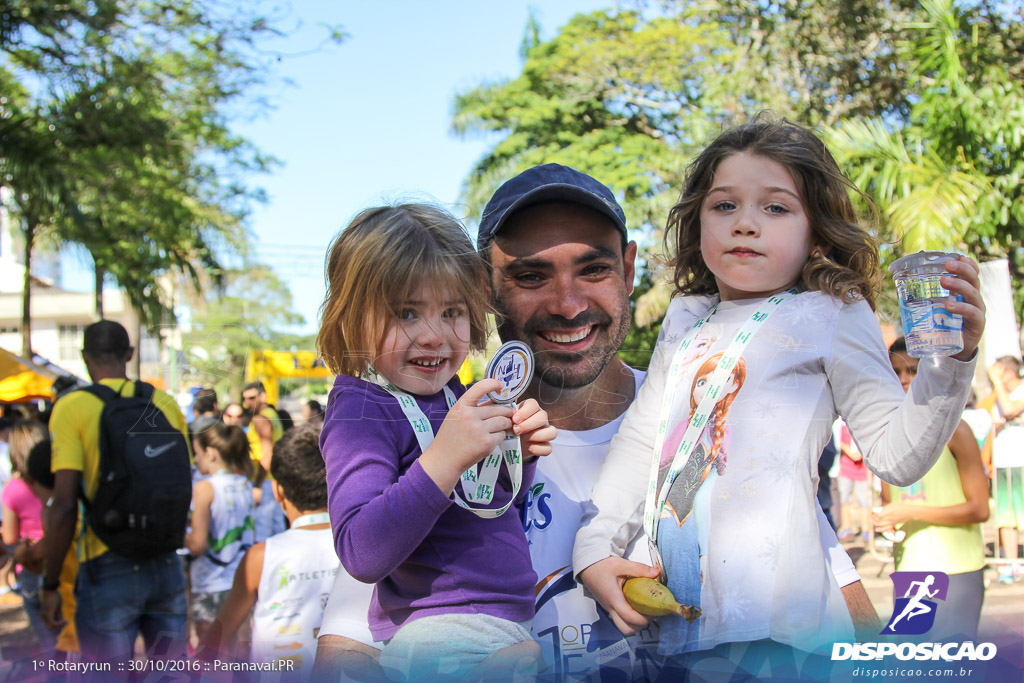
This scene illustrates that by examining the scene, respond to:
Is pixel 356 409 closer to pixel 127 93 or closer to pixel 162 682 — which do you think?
pixel 162 682

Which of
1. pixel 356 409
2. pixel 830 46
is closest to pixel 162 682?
pixel 356 409

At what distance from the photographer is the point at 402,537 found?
125 cm

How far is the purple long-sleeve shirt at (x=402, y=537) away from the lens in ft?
4.18

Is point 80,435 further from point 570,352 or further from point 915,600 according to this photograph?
point 915,600

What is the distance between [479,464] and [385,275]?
14.8 inches

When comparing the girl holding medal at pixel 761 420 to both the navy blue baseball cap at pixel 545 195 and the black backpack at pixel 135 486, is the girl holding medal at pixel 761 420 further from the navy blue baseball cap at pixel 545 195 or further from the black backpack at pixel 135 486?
the black backpack at pixel 135 486

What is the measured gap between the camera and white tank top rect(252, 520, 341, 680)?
7.61ft

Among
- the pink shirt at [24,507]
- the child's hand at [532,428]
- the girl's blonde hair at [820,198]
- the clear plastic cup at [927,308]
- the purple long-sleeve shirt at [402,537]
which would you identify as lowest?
the pink shirt at [24,507]

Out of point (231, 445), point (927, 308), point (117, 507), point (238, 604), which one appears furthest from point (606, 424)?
point (117, 507)

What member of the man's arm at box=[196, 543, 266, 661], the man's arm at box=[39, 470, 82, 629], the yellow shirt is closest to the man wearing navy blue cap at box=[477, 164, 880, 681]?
the man's arm at box=[196, 543, 266, 661]

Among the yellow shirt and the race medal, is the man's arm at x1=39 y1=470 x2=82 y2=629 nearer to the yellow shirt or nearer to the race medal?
the yellow shirt

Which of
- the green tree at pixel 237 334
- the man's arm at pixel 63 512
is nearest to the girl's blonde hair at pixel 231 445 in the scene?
the man's arm at pixel 63 512

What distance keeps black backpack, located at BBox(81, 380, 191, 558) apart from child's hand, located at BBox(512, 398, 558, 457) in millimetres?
1782

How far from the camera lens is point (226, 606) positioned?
2381 mm
